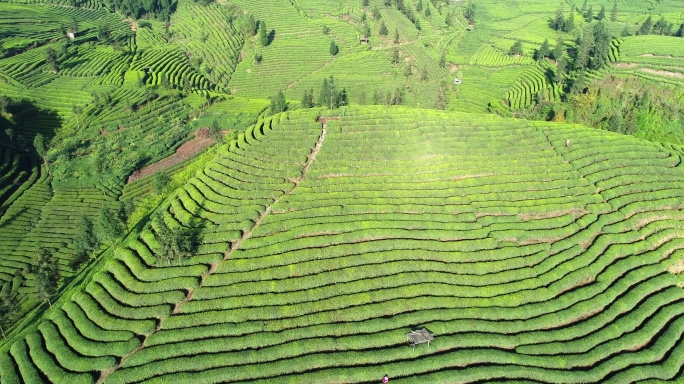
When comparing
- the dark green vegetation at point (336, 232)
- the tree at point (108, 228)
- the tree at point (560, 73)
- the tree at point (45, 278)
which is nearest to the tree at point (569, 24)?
the dark green vegetation at point (336, 232)

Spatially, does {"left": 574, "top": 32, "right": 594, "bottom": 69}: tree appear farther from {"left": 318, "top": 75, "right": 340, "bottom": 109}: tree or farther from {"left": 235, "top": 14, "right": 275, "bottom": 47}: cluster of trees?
{"left": 235, "top": 14, "right": 275, "bottom": 47}: cluster of trees

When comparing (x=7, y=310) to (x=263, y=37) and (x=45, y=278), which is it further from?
(x=263, y=37)

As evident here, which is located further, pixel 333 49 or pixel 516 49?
pixel 333 49

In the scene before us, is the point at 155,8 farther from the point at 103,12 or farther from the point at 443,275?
the point at 443,275

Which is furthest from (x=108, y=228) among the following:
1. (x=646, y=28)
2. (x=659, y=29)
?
(x=659, y=29)

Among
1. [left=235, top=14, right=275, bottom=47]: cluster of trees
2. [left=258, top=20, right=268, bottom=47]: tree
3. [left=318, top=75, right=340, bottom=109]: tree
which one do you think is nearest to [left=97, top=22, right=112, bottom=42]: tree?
[left=235, top=14, right=275, bottom=47]: cluster of trees

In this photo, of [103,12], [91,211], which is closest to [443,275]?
[91,211]
